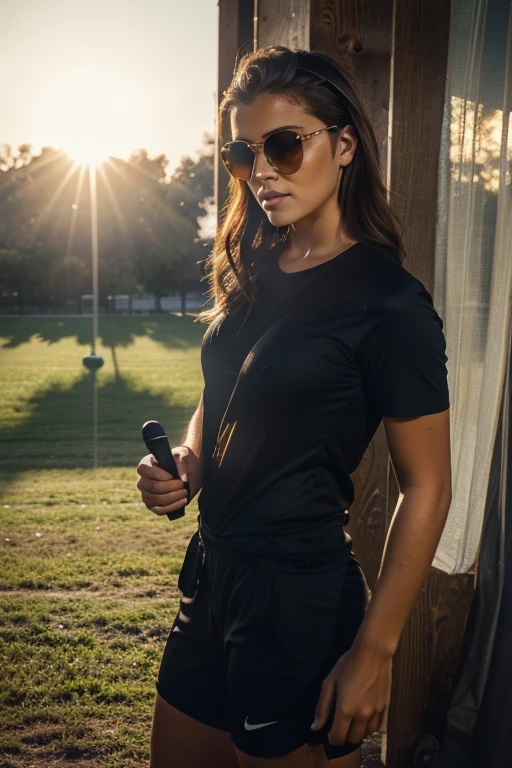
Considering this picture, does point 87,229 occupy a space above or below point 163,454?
above

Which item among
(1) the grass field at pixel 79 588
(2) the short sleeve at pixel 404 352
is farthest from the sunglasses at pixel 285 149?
(1) the grass field at pixel 79 588

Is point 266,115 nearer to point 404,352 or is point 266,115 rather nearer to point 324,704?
point 404,352

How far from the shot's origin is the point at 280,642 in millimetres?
Answer: 1616

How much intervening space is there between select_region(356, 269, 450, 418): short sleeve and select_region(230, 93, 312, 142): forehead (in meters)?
0.47

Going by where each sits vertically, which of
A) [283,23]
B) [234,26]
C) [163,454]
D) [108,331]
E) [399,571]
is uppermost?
[234,26]

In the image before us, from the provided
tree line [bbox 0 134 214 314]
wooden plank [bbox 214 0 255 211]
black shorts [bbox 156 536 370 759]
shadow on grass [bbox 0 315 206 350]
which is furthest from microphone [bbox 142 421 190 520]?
tree line [bbox 0 134 214 314]

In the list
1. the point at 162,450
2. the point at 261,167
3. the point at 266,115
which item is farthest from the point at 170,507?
the point at 266,115

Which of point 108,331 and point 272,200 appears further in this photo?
point 108,331

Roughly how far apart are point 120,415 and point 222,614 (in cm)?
1300

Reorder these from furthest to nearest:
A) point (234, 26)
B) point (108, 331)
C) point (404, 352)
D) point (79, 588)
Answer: point (108, 331) → point (79, 588) → point (234, 26) → point (404, 352)

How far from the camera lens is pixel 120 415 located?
14508 mm

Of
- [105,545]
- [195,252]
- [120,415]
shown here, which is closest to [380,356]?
[105,545]

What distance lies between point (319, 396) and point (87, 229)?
147ft

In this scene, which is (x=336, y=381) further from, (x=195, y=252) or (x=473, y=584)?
(x=195, y=252)
